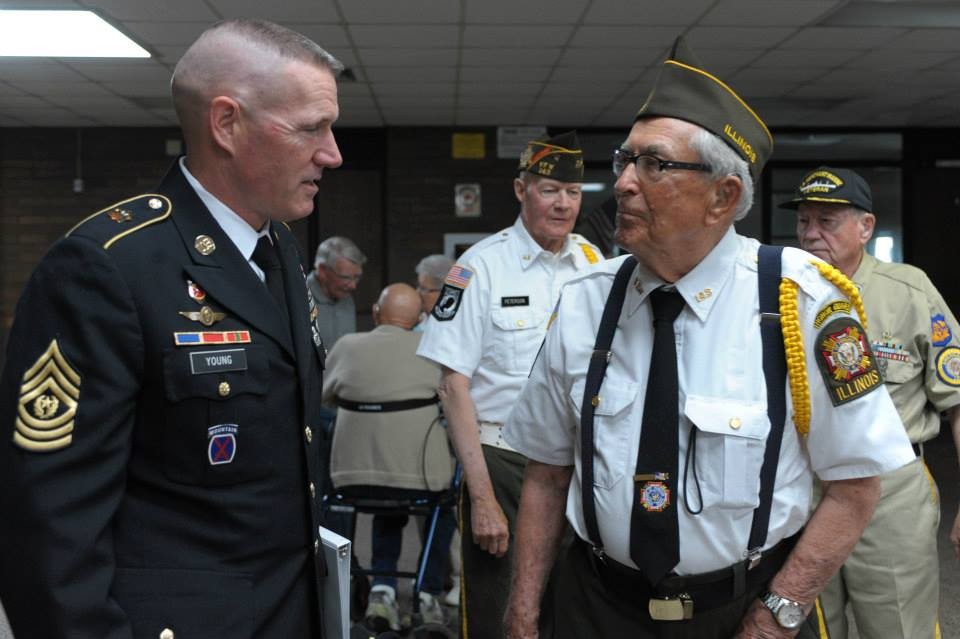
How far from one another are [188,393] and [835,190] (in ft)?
7.13

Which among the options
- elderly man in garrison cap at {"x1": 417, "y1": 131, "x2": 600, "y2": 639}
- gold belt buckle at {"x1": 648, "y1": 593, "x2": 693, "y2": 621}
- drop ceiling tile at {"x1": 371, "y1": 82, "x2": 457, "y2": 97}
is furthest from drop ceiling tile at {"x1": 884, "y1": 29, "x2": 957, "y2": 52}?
gold belt buckle at {"x1": 648, "y1": 593, "x2": 693, "y2": 621}

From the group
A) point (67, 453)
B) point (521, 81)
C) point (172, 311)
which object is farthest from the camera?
point (521, 81)

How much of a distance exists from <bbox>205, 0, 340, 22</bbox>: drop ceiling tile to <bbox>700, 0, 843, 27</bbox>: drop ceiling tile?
2.36m

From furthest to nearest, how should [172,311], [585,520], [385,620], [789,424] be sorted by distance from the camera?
[385,620]
[585,520]
[789,424]
[172,311]

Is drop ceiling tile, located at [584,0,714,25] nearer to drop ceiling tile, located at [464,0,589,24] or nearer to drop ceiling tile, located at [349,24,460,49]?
drop ceiling tile, located at [464,0,589,24]

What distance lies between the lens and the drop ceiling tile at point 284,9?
535cm

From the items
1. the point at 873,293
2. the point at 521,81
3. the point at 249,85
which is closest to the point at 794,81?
the point at 521,81

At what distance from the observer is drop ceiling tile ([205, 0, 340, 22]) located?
5.35 meters

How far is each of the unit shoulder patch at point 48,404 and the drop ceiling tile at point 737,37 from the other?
5.52 m

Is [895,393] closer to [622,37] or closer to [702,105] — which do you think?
[702,105]

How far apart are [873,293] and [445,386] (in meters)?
1.33

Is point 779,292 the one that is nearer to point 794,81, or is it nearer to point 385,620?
point 385,620

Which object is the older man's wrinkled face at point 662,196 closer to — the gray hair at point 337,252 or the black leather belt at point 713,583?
the black leather belt at point 713,583

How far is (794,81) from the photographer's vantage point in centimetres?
740
